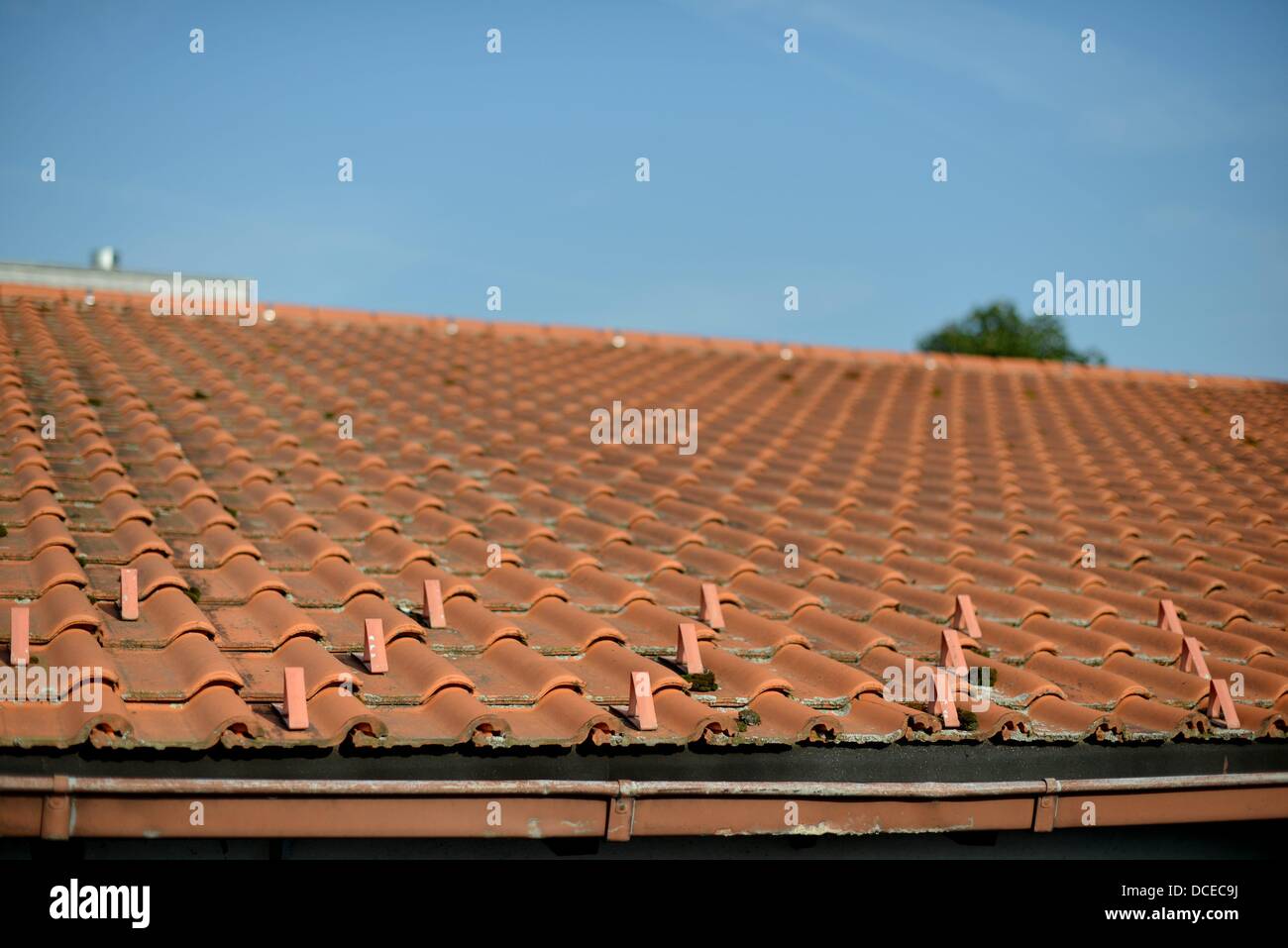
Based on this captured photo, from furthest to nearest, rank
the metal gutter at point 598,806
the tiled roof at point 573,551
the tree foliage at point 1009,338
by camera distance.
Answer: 1. the tree foliage at point 1009,338
2. the tiled roof at point 573,551
3. the metal gutter at point 598,806

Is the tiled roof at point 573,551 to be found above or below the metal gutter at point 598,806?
above

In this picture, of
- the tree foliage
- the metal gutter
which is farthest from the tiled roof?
the tree foliage

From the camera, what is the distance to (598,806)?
11.0 feet

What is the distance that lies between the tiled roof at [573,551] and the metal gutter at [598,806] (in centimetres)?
14

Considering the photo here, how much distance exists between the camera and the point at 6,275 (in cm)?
1691

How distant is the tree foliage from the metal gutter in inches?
1587

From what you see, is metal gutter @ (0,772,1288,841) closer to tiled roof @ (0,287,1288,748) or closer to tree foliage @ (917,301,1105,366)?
tiled roof @ (0,287,1288,748)

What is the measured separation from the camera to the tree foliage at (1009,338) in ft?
143

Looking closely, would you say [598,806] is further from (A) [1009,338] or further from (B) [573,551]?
(A) [1009,338]

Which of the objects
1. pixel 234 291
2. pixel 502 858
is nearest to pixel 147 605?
pixel 502 858

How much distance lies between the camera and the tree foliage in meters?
43.4

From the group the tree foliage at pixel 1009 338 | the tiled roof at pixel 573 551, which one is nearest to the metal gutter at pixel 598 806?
the tiled roof at pixel 573 551

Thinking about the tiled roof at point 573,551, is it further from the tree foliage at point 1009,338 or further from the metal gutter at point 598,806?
the tree foliage at point 1009,338
